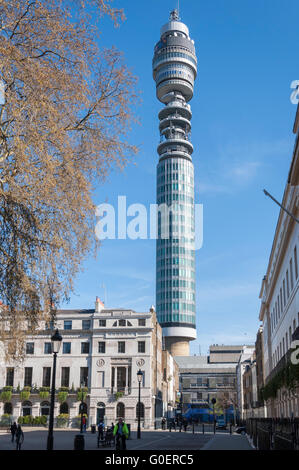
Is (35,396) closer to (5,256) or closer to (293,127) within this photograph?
(293,127)

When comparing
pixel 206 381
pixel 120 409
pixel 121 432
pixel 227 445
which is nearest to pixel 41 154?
pixel 121 432

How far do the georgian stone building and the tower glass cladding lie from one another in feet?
278

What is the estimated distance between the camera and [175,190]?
16625 centimetres

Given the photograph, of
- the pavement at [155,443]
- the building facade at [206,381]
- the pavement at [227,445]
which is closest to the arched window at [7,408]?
the pavement at [155,443]

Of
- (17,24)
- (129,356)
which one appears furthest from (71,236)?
(129,356)

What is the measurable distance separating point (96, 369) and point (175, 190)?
103213 millimetres

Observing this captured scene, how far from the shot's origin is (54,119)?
12820 mm

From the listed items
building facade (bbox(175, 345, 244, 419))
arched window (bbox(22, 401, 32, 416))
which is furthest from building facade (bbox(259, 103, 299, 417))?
building facade (bbox(175, 345, 244, 419))

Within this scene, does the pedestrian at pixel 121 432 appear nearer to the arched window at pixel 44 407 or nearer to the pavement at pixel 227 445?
the pavement at pixel 227 445

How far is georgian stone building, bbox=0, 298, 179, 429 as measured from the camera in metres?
68.4

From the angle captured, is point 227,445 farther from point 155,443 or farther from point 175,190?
point 175,190

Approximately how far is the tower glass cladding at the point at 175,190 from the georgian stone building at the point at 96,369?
84789 mm

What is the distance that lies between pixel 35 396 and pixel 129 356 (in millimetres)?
14514

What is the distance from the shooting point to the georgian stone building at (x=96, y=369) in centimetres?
6844
